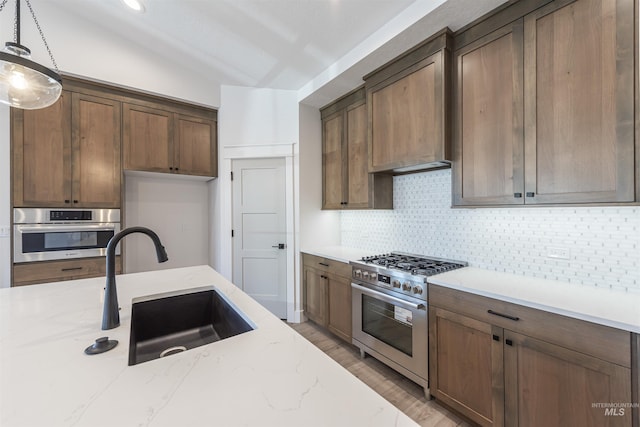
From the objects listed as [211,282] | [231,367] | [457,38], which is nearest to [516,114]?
[457,38]

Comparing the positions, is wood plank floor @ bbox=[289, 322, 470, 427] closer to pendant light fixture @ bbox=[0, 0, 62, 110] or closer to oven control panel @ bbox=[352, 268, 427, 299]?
oven control panel @ bbox=[352, 268, 427, 299]

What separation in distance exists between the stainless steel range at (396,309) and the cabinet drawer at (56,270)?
8.61 feet

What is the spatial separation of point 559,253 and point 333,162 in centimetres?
228

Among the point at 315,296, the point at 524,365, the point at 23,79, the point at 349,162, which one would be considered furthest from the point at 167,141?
the point at 524,365

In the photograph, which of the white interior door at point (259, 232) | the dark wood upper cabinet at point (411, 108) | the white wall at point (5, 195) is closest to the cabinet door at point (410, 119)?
the dark wood upper cabinet at point (411, 108)

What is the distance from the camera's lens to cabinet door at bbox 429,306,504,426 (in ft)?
5.02

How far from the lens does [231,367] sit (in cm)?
77

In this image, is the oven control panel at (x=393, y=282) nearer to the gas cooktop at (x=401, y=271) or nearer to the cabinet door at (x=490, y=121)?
the gas cooktop at (x=401, y=271)

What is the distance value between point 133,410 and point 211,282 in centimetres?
110

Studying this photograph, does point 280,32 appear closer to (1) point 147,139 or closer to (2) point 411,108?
(2) point 411,108

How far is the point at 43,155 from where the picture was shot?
251 centimetres

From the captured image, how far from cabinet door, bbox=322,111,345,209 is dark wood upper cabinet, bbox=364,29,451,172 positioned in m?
0.62

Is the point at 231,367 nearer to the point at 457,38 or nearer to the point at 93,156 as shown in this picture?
the point at 457,38

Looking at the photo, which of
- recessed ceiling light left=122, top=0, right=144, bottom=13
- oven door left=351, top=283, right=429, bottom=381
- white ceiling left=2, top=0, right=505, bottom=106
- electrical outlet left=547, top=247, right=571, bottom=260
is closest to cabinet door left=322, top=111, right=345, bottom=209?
white ceiling left=2, top=0, right=505, bottom=106
